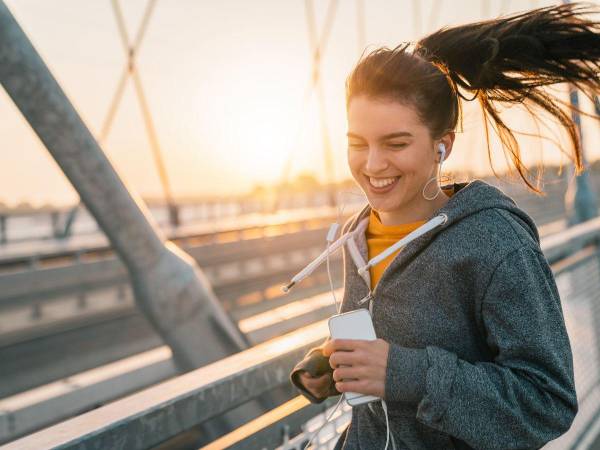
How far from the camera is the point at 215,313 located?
4.24 meters

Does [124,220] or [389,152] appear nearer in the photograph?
[389,152]

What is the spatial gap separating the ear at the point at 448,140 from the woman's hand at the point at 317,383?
624mm

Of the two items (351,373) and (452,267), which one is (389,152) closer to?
(452,267)

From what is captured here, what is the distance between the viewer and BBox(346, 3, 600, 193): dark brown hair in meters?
1.66

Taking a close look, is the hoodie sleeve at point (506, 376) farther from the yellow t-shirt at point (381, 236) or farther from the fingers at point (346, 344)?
the yellow t-shirt at point (381, 236)

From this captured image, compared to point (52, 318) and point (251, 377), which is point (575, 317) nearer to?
point (251, 377)

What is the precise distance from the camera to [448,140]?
5.55ft

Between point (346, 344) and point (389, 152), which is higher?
point (389, 152)

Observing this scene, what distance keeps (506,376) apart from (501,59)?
85cm

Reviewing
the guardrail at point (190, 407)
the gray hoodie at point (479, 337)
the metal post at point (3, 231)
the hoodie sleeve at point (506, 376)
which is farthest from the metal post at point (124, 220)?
the metal post at point (3, 231)

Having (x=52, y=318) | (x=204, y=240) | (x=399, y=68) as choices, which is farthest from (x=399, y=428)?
(x=204, y=240)

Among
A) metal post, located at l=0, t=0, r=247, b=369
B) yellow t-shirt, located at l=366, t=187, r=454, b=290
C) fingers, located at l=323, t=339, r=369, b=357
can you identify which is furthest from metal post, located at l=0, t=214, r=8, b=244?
fingers, located at l=323, t=339, r=369, b=357

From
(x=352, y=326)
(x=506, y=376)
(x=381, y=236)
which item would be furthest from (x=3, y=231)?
(x=506, y=376)

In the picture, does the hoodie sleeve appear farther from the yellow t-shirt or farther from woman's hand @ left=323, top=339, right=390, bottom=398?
the yellow t-shirt
